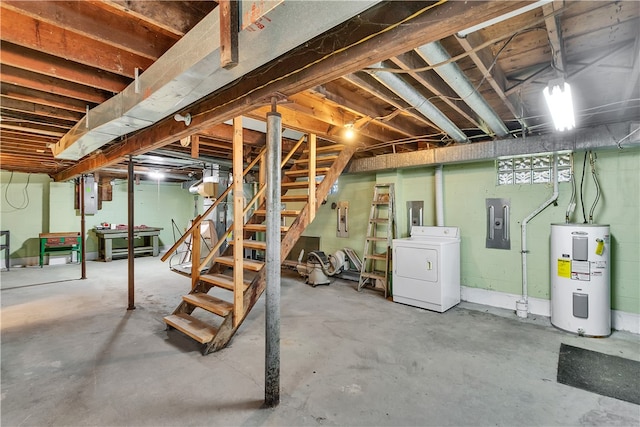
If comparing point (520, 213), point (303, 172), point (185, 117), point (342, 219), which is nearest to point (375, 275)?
point (342, 219)

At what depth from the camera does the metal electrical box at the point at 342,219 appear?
5.86 metres

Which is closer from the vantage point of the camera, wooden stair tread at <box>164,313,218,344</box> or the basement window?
wooden stair tread at <box>164,313,218,344</box>

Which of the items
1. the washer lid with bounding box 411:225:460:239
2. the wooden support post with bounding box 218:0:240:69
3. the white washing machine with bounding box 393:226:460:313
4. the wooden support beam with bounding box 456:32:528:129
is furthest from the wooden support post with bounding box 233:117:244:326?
the washer lid with bounding box 411:225:460:239

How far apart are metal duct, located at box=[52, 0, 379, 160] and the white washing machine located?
322 cm

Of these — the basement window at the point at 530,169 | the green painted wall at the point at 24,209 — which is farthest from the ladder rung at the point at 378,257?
the green painted wall at the point at 24,209

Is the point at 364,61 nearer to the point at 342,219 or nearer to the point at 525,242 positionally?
the point at 525,242

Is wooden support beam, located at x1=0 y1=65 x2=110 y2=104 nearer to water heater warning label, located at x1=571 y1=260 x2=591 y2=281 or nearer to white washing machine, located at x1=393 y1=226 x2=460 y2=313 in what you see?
white washing machine, located at x1=393 y1=226 x2=460 y2=313

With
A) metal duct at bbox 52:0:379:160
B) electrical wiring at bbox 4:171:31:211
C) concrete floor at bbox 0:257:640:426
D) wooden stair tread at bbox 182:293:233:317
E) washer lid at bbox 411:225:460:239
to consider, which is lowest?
concrete floor at bbox 0:257:640:426

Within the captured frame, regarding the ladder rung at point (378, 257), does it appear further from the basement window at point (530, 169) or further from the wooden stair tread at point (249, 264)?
the wooden stair tread at point (249, 264)

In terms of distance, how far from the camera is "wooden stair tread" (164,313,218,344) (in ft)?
9.27

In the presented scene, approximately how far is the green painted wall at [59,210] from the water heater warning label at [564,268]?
955 centimetres

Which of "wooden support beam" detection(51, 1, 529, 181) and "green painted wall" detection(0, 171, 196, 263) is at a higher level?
"wooden support beam" detection(51, 1, 529, 181)

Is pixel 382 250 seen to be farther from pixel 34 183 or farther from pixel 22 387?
pixel 34 183

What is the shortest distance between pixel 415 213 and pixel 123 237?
25.8 ft
